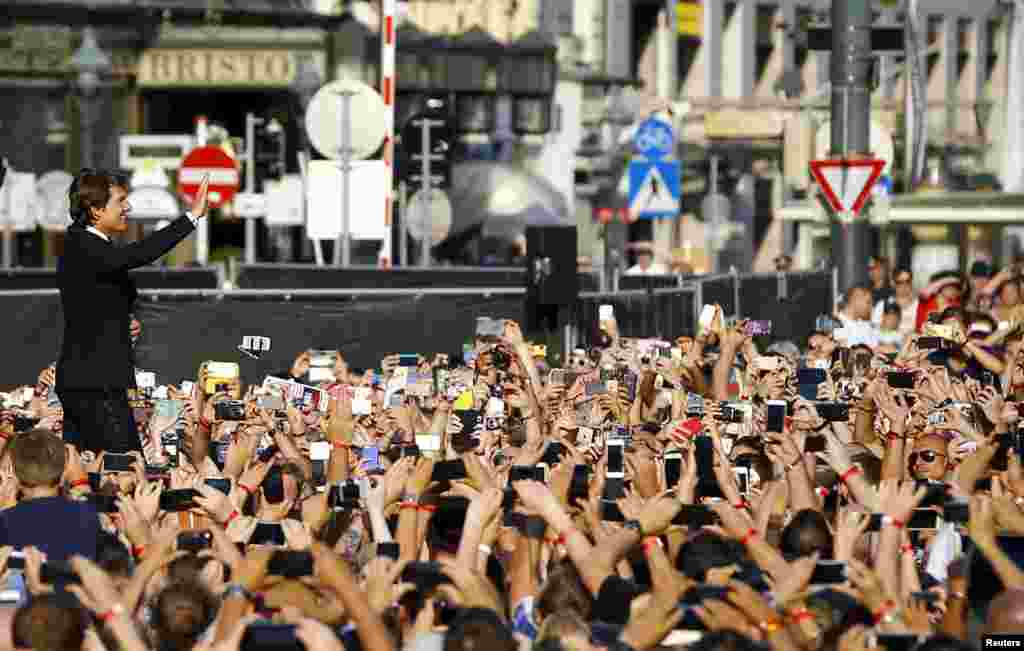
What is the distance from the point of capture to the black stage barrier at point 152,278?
76.2 feet

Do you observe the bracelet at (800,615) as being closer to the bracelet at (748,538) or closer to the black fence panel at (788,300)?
the bracelet at (748,538)

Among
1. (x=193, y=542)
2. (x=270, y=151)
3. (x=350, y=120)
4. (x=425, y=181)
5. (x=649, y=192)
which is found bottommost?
(x=193, y=542)

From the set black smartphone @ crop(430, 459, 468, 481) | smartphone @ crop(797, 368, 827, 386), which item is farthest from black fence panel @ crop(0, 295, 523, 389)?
black smartphone @ crop(430, 459, 468, 481)

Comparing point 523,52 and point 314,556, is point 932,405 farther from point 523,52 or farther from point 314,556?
point 523,52

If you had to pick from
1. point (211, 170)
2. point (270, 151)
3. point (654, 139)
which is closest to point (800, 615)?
point (211, 170)

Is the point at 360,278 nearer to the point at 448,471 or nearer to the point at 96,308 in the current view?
the point at 96,308

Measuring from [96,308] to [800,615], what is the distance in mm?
4604

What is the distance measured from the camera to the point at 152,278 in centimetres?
2348

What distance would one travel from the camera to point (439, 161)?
105 ft

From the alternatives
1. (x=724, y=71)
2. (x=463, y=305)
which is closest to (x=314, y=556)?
(x=463, y=305)

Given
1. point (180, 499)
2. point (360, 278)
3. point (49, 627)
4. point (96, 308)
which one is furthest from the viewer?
point (360, 278)

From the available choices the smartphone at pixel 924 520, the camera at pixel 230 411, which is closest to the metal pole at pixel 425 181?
the camera at pixel 230 411

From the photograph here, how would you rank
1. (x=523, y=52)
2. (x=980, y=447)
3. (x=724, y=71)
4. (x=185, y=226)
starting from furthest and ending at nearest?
(x=724, y=71)
(x=523, y=52)
(x=185, y=226)
(x=980, y=447)

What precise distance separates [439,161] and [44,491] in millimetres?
22536
